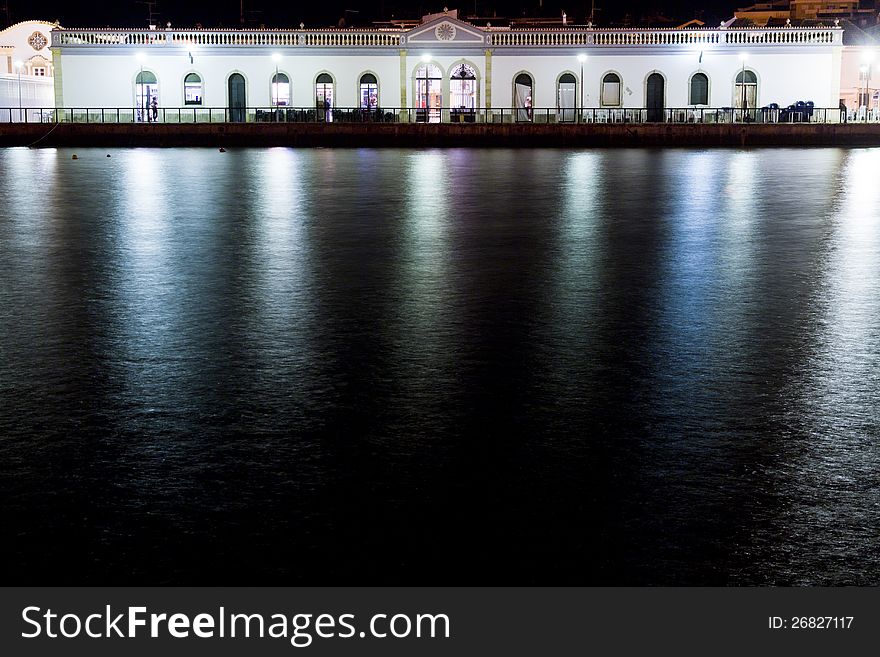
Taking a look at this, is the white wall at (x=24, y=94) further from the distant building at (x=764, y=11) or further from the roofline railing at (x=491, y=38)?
the distant building at (x=764, y=11)

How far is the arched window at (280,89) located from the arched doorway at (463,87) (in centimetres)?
770

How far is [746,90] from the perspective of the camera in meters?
57.8

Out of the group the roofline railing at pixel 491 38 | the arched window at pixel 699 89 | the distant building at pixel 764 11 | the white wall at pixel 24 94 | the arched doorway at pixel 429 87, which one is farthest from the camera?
the distant building at pixel 764 11

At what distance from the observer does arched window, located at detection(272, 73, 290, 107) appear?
5841cm

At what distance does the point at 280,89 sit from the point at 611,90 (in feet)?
51.0

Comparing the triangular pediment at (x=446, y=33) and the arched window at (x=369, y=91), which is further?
the arched window at (x=369, y=91)

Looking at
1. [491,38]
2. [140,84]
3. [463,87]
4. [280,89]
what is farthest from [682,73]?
[140,84]

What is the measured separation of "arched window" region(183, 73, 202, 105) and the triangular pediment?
10.0 m

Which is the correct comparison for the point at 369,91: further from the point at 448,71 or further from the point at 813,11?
the point at 813,11

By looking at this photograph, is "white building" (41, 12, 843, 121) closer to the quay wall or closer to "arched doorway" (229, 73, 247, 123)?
"arched doorway" (229, 73, 247, 123)

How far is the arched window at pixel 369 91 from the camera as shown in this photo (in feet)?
192

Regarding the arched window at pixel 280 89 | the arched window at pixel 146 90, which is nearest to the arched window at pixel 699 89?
the arched window at pixel 280 89

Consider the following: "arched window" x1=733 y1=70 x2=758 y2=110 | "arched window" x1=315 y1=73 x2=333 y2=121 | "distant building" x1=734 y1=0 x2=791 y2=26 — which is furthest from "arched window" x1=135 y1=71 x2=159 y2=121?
"distant building" x1=734 y1=0 x2=791 y2=26

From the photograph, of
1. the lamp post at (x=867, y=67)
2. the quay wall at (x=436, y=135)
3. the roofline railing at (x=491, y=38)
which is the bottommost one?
the quay wall at (x=436, y=135)
